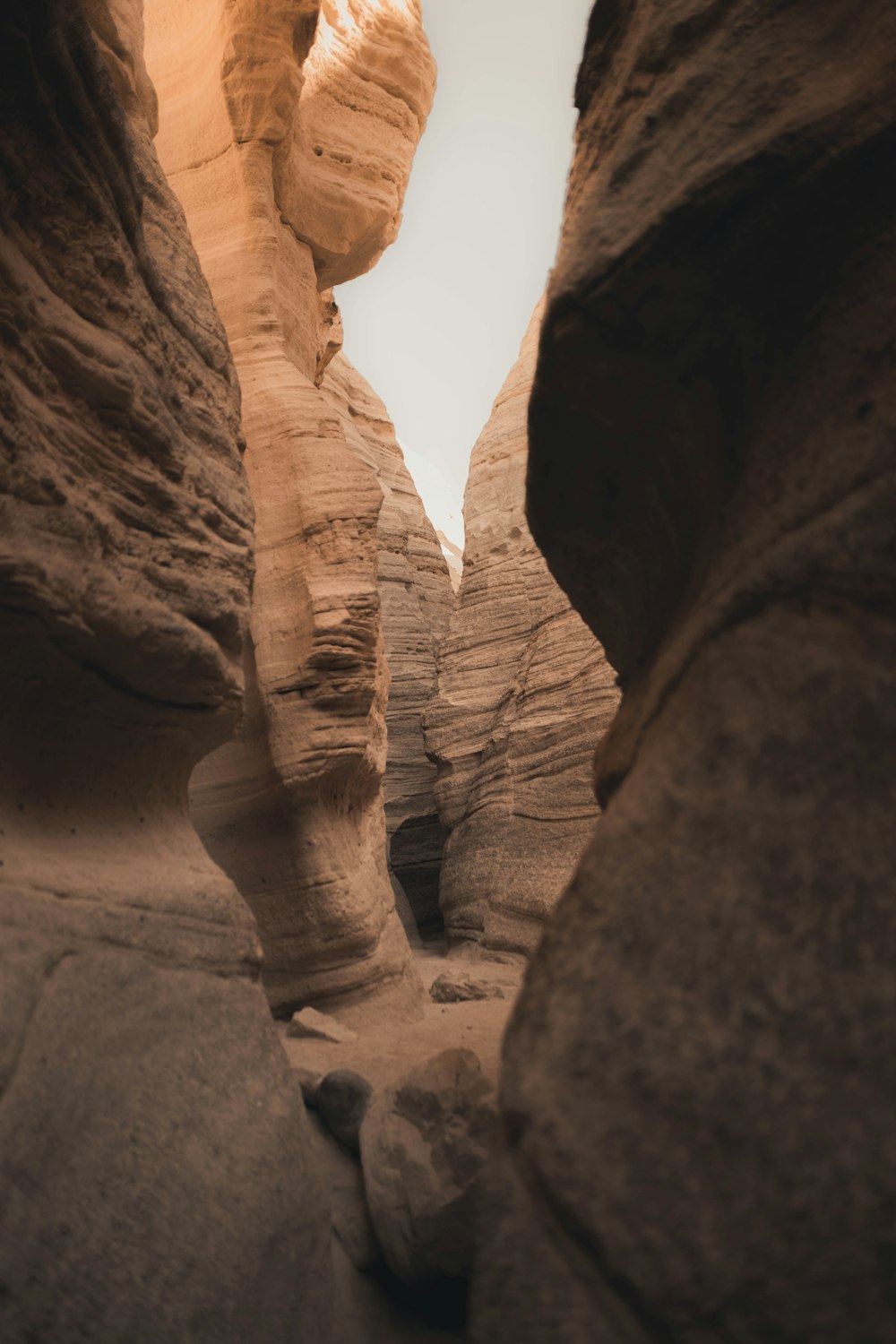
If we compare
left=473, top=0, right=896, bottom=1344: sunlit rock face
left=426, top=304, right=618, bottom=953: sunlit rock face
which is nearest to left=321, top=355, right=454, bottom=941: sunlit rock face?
left=426, top=304, right=618, bottom=953: sunlit rock face

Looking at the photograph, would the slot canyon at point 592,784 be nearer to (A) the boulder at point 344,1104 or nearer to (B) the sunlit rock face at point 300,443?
(A) the boulder at point 344,1104

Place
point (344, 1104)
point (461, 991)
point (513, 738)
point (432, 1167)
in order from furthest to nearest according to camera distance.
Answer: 1. point (513, 738)
2. point (461, 991)
3. point (344, 1104)
4. point (432, 1167)

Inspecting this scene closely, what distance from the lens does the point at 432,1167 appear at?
2350mm

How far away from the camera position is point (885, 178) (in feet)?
4.75

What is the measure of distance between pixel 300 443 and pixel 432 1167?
4.20m

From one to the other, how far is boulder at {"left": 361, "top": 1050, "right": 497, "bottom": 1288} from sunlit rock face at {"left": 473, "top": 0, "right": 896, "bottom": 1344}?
3.21 feet

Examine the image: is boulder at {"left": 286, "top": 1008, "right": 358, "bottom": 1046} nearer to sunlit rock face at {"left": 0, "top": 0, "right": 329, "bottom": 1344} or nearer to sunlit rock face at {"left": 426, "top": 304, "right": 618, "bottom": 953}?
sunlit rock face at {"left": 0, "top": 0, "right": 329, "bottom": 1344}

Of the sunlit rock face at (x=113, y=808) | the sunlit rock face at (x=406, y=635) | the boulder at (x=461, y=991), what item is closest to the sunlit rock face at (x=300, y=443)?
the boulder at (x=461, y=991)

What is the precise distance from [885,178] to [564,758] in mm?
5948

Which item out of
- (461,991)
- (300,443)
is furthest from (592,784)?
(300,443)

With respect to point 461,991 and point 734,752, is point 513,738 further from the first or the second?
point 734,752

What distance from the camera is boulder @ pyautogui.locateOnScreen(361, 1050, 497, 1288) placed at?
2.23 metres

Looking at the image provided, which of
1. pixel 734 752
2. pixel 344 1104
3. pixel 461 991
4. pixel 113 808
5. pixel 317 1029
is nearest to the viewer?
pixel 734 752

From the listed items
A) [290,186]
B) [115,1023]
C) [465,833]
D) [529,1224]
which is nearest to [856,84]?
[529,1224]
